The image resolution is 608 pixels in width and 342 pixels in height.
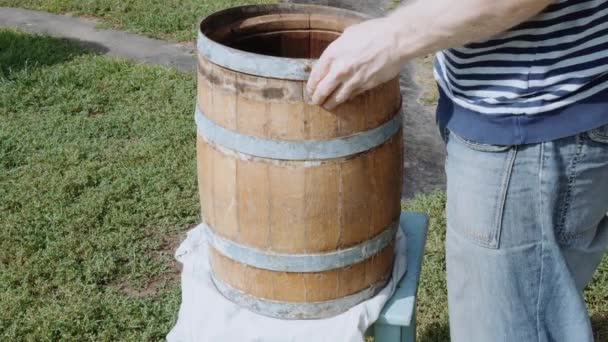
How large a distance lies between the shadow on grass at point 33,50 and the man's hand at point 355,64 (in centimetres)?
441

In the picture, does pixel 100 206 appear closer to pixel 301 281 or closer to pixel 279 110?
pixel 301 281

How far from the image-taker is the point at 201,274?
2.47m

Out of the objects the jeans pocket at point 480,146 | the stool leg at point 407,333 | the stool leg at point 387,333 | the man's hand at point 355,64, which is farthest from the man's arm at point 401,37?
the stool leg at point 407,333

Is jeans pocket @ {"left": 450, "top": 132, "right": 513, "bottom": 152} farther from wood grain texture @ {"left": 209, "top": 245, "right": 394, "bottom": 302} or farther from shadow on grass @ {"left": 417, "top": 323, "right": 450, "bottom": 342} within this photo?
shadow on grass @ {"left": 417, "top": 323, "right": 450, "bottom": 342}

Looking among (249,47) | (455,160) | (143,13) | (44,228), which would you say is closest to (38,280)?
(44,228)

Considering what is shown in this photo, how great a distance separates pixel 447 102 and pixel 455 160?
0.14 meters

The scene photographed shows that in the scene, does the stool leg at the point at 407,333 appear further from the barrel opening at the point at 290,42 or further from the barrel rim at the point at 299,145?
the barrel opening at the point at 290,42

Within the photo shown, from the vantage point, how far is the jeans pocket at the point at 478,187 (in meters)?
1.86

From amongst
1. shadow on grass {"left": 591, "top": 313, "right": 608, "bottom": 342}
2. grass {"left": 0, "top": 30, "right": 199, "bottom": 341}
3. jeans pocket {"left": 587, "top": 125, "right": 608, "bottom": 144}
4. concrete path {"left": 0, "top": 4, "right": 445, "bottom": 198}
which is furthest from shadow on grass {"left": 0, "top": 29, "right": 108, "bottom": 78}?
jeans pocket {"left": 587, "top": 125, "right": 608, "bottom": 144}

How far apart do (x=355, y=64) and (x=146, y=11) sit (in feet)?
19.0

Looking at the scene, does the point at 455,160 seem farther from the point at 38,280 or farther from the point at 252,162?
the point at 38,280

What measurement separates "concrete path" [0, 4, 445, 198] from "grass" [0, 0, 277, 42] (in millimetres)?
127

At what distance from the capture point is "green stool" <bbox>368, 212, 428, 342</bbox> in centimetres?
234

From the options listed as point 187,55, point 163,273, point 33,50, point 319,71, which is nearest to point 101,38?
point 33,50
